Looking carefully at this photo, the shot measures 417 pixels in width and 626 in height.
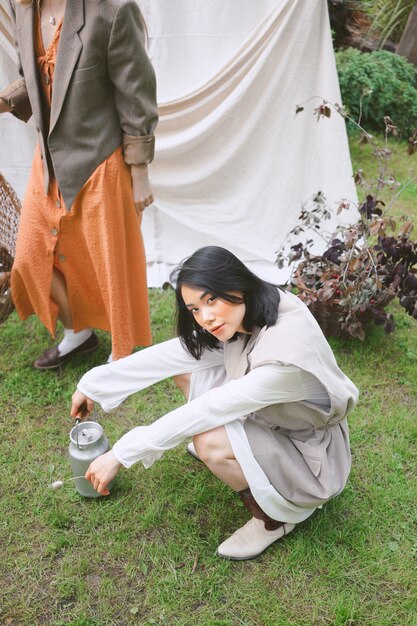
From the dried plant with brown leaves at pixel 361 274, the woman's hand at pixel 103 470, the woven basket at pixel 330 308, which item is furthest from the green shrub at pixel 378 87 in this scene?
the woman's hand at pixel 103 470

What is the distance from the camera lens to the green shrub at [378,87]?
213 inches

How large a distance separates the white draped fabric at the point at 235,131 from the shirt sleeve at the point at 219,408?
6.42 feet

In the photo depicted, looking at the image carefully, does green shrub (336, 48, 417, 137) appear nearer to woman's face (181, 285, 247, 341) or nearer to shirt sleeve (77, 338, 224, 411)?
shirt sleeve (77, 338, 224, 411)

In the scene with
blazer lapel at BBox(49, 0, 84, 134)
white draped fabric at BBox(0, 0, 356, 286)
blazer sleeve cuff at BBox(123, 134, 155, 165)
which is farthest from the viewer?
white draped fabric at BBox(0, 0, 356, 286)

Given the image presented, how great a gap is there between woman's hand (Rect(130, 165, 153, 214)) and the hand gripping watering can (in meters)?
0.98

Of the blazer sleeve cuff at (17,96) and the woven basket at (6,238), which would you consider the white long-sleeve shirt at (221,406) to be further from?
the blazer sleeve cuff at (17,96)

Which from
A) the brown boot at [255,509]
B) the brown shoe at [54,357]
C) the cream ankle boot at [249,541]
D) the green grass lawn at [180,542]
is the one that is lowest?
the green grass lawn at [180,542]

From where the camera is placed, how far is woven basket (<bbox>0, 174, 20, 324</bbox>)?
116 inches

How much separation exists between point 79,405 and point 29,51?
4.60 feet

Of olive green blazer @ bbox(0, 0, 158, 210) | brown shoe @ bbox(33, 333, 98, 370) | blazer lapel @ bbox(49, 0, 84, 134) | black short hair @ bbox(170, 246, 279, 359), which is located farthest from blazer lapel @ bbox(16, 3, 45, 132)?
brown shoe @ bbox(33, 333, 98, 370)

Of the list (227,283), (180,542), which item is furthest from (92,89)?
(180,542)

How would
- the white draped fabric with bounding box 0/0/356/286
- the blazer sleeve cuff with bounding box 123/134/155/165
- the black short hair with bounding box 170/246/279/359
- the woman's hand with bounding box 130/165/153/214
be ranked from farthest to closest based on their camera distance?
the white draped fabric with bounding box 0/0/356/286 → the woman's hand with bounding box 130/165/153/214 → the blazer sleeve cuff with bounding box 123/134/155/165 → the black short hair with bounding box 170/246/279/359

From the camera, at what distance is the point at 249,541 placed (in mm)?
2207

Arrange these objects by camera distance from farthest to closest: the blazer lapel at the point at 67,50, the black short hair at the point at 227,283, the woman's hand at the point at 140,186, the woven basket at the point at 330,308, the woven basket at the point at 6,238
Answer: the woven basket at the point at 330,308 → the woven basket at the point at 6,238 → the woman's hand at the point at 140,186 → the blazer lapel at the point at 67,50 → the black short hair at the point at 227,283
